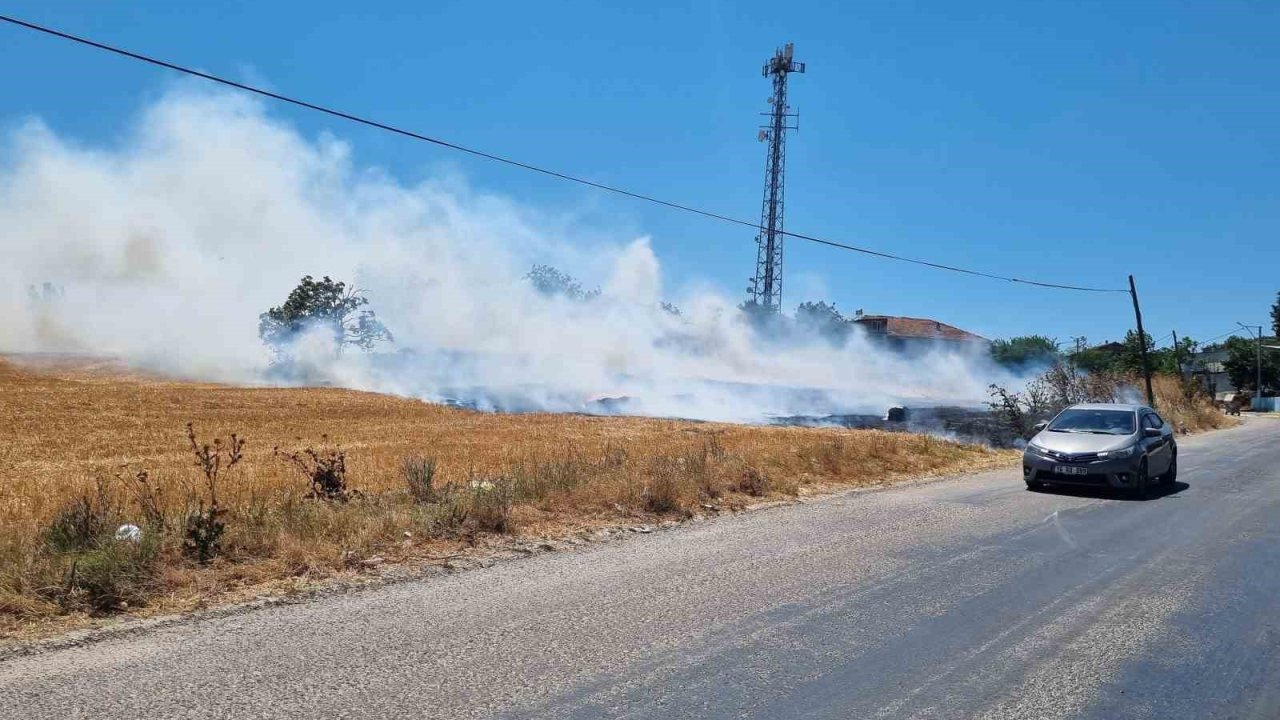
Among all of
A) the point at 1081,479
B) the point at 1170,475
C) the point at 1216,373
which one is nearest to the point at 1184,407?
the point at 1170,475

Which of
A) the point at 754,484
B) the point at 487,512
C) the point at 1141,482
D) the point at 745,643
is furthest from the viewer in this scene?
the point at 1141,482

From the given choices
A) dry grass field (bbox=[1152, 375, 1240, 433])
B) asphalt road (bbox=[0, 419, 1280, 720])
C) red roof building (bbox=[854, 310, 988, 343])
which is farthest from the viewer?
red roof building (bbox=[854, 310, 988, 343])

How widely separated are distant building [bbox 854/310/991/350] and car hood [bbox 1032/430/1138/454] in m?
55.8

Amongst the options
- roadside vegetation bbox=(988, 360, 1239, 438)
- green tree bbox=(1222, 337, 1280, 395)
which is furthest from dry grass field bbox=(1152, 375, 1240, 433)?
green tree bbox=(1222, 337, 1280, 395)

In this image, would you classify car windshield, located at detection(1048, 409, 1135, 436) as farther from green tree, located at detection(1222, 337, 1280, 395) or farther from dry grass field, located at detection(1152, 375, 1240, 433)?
green tree, located at detection(1222, 337, 1280, 395)

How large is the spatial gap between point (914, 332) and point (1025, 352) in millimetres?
10763

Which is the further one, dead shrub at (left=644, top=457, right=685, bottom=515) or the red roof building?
the red roof building

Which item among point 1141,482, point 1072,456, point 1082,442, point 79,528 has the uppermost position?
point 1082,442

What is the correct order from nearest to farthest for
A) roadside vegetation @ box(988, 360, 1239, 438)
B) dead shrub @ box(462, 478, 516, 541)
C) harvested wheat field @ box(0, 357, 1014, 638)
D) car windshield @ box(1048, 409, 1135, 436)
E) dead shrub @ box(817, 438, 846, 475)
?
harvested wheat field @ box(0, 357, 1014, 638) < dead shrub @ box(462, 478, 516, 541) < car windshield @ box(1048, 409, 1135, 436) < dead shrub @ box(817, 438, 846, 475) < roadside vegetation @ box(988, 360, 1239, 438)

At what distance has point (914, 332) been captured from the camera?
84375mm

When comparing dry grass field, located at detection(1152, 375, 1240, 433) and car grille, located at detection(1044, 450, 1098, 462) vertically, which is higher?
dry grass field, located at detection(1152, 375, 1240, 433)

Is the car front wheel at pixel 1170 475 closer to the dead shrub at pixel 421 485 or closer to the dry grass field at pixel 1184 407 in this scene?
the dead shrub at pixel 421 485

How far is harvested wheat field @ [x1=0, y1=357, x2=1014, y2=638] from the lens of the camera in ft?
21.1

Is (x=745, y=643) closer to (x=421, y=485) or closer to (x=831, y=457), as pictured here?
(x=421, y=485)
